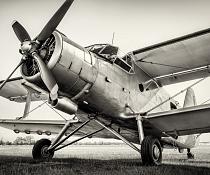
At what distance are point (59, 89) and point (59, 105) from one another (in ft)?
1.45

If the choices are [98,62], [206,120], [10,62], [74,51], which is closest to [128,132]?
[206,120]

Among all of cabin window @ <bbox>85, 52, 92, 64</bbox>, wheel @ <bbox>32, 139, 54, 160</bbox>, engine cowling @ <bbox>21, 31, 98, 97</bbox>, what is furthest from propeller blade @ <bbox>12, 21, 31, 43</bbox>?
wheel @ <bbox>32, 139, 54, 160</bbox>

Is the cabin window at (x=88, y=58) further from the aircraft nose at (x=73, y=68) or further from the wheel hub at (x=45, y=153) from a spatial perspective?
the wheel hub at (x=45, y=153)

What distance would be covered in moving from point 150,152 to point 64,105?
2.27 metres

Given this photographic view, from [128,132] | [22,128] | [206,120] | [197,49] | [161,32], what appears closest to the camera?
[206,120]

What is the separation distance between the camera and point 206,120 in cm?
678

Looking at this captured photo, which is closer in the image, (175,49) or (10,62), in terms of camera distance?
(175,49)

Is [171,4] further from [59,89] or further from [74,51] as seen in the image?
[59,89]

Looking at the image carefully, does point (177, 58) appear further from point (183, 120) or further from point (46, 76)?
point (46, 76)

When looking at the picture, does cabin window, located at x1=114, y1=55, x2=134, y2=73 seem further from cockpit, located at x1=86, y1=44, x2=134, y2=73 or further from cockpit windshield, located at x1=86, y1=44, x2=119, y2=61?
cockpit windshield, located at x1=86, y1=44, x2=119, y2=61

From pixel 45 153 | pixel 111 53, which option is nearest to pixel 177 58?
pixel 111 53

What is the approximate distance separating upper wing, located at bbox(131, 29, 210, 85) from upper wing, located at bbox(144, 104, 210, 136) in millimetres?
1739

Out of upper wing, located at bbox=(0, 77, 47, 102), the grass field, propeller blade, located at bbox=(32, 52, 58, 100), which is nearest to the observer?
the grass field

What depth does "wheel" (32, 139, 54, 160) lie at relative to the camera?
753 centimetres
